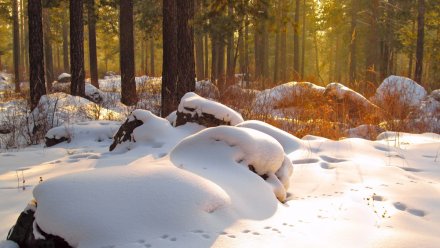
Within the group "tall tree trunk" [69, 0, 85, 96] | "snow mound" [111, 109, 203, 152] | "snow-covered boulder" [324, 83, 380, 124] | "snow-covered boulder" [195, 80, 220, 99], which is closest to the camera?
"snow mound" [111, 109, 203, 152]

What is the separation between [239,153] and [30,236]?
5.56 feet

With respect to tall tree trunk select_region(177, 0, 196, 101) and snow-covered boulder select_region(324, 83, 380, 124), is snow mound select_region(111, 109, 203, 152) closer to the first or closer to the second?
tall tree trunk select_region(177, 0, 196, 101)

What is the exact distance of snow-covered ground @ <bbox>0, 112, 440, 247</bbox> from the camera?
2021 mm

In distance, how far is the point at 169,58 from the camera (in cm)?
795

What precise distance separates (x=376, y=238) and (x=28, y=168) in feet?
12.2

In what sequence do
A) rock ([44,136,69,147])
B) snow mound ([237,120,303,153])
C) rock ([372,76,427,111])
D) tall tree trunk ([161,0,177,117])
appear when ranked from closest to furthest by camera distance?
snow mound ([237,120,303,153]) → rock ([44,136,69,147]) → tall tree trunk ([161,0,177,117]) → rock ([372,76,427,111])

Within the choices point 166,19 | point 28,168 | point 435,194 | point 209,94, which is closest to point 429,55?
point 209,94

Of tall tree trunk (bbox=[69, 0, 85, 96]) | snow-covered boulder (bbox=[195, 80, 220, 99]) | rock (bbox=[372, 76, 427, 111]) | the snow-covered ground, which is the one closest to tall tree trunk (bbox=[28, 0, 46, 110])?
tall tree trunk (bbox=[69, 0, 85, 96])

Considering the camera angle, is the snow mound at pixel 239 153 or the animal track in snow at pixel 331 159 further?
the animal track in snow at pixel 331 159

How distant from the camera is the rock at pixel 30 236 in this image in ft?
6.72

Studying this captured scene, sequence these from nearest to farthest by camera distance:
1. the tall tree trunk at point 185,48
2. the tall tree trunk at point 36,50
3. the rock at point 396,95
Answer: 1. the tall tree trunk at point 185,48
2. the rock at point 396,95
3. the tall tree trunk at point 36,50

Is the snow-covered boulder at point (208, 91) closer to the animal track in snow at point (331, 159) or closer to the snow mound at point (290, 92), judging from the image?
the snow mound at point (290, 92)

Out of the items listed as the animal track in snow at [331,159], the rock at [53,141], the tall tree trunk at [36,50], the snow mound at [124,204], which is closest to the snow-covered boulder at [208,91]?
the tall tree trunk at [36,50]

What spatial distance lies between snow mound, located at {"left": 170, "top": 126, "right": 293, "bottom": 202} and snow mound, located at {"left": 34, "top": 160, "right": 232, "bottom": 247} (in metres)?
0.80
